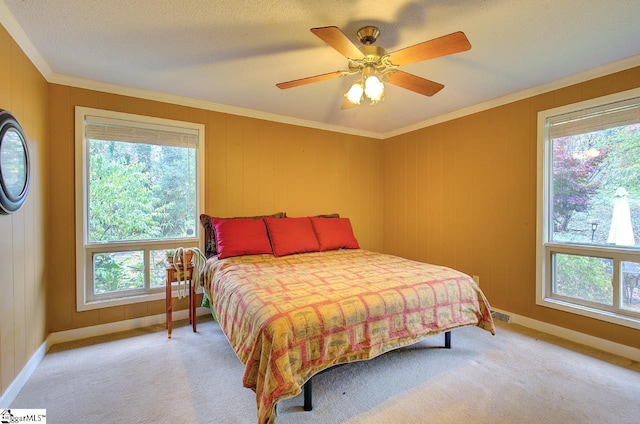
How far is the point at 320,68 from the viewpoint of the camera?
2.39 meters

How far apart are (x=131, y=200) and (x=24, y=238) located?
0.93 meters

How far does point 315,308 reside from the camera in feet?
5.33

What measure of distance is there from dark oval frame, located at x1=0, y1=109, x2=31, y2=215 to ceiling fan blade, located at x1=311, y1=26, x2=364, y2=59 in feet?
6.18

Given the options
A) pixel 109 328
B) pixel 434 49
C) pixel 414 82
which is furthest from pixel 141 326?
pixel 434 49

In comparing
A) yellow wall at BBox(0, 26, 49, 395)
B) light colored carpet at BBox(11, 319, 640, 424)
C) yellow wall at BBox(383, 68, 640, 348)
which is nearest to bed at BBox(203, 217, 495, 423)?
light colored carpet at BBox(11, 319, 640, 424)

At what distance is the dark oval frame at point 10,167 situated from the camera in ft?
5.44

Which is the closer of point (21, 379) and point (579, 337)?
point (21, 379)

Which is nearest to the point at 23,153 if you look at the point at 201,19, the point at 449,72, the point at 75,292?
the point at 75,292

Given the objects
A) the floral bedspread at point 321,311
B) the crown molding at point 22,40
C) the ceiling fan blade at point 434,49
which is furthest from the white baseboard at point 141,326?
the ceiling fan blade at point 434,49

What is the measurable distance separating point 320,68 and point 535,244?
2.68m

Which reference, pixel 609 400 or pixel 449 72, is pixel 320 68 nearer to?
pixel 449 72

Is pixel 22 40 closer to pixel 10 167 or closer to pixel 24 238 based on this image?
pixel 10 167

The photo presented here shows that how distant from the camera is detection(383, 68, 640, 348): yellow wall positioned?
271 centimetres

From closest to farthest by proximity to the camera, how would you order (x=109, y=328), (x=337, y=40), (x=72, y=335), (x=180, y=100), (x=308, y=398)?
(x=337, y=40), (x=308, y=398), (x=72, y=335), (x=109, y=328), (x=180, y=100)
